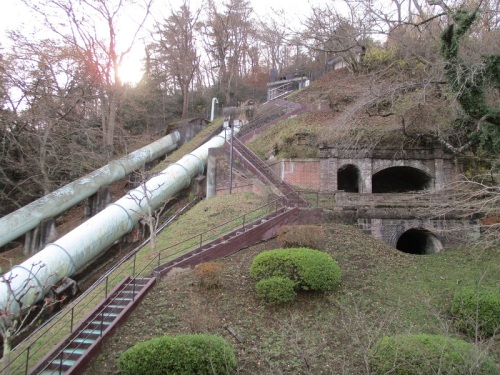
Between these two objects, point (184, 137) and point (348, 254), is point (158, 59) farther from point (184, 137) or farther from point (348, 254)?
point (348, 254)

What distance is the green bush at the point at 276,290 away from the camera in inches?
390

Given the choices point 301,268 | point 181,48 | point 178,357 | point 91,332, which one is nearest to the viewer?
point 178,357

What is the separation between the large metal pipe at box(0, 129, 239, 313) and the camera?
12359 millimetres

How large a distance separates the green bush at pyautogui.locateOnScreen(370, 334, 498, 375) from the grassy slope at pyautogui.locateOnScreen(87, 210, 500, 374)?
1.19ft

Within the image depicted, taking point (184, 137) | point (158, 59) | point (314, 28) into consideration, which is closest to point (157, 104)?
point (158, 59)

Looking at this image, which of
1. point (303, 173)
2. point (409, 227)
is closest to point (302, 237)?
point (409, 227)

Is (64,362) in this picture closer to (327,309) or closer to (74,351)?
(74,351)

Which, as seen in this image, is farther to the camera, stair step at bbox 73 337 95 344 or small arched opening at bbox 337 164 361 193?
small arched opening at bbox 337 164 361 193

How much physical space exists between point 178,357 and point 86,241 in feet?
31.7

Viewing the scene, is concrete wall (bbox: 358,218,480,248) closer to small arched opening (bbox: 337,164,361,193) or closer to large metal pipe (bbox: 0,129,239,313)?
small arched opening (bbox: 337,164,361,193)

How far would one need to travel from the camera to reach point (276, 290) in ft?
32.6

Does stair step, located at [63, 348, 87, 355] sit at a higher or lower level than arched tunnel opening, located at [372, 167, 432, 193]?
lower

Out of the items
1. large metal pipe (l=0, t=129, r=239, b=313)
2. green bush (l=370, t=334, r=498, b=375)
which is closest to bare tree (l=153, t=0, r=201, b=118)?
large metal pipe (l=0, t=129, r=239, b=313)

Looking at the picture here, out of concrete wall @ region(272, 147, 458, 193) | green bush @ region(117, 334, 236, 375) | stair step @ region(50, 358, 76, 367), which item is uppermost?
concrete wall @ region(272, 147, 458, 193)
